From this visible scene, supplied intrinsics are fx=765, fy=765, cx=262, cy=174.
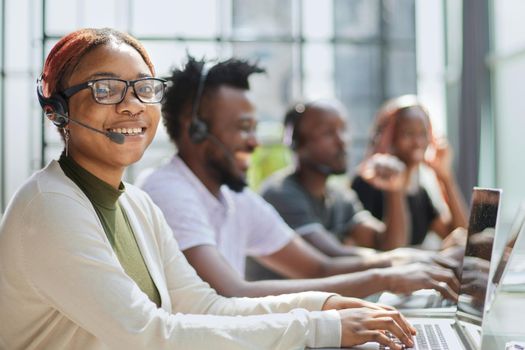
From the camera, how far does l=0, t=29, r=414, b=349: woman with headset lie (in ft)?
3.79

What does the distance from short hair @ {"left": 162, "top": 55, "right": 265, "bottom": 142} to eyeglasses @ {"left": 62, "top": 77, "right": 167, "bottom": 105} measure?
80cm

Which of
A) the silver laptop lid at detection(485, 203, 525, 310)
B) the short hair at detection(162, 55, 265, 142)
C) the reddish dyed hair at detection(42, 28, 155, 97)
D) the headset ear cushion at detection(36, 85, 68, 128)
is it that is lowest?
the silver laptop lid at detection(485, 203, 525, 310)

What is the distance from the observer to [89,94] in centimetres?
131

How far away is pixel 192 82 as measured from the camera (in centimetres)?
218

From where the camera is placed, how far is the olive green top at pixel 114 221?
4.33 ft

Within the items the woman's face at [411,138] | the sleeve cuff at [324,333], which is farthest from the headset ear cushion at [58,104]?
the woman's face at [411,138]

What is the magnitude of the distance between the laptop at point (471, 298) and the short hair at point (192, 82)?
2.92 ft

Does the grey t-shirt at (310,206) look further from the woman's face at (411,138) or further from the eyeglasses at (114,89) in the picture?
the eyeglasses at (114,89)

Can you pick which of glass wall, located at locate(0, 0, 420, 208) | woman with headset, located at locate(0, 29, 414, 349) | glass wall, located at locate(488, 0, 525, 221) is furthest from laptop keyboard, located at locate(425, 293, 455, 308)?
glass wall, located at locate(488, 0, 525, 221)

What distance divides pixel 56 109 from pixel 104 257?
301 millimetres

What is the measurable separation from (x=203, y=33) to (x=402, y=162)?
2474 mm

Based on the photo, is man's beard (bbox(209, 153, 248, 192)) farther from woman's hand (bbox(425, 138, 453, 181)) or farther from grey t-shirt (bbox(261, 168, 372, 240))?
woman's hand (bbox(425, 138, 453, 181))

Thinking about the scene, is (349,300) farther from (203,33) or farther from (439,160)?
(203,33)

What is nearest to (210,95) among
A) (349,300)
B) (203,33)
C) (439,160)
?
(349,300)
